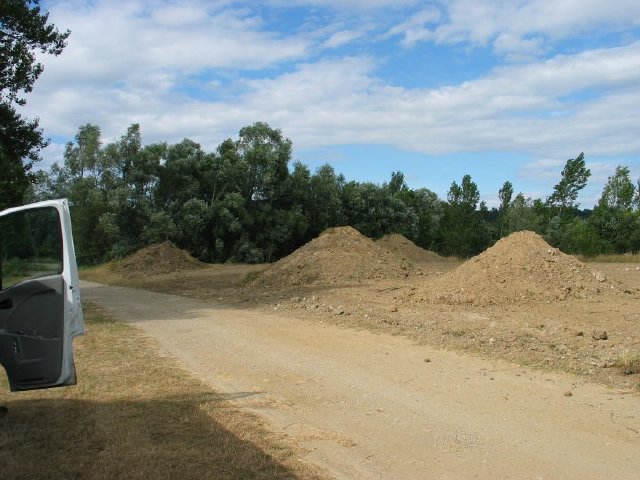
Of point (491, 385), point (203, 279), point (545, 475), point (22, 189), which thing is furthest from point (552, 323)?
point (203, 279)

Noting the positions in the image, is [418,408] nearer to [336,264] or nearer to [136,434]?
[136,434]

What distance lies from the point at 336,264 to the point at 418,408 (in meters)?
17.1

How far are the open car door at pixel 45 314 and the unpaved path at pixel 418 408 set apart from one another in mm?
2203

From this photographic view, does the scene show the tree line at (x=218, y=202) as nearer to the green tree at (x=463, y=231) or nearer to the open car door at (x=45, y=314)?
the green tree at (x=463, y=231)

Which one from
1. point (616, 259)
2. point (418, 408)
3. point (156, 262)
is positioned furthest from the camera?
point (616, 259)

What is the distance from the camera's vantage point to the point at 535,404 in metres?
6.62

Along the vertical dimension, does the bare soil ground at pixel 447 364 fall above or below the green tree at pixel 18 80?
below

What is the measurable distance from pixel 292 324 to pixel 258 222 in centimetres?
3066

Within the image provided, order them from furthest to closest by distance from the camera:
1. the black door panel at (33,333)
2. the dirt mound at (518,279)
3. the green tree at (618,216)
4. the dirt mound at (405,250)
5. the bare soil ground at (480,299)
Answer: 1. the green tree at (618,216)
2. the dirt mound at (405,250)
3. the dirt mound at (518,279)
4. the bare soil ground at (480,299)
5. the black door panel at (33,333)

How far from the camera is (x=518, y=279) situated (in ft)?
53.6

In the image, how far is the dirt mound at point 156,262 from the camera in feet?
112

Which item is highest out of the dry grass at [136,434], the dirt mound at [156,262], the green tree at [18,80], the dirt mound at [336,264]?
the green tree at [18,80]

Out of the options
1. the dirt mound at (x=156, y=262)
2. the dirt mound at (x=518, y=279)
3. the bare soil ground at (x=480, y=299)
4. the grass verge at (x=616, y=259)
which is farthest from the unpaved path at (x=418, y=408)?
the grass verge at (x=616, y=259)

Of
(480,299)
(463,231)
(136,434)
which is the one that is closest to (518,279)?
(480,299)
